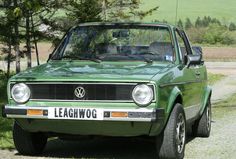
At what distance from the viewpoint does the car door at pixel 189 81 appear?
26.0ft

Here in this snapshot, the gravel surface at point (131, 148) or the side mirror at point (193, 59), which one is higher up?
the side mirror at point (193, 59)

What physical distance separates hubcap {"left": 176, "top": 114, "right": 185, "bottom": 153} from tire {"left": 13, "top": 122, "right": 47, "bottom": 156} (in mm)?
A: 1798

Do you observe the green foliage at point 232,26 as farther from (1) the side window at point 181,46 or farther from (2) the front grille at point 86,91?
(2) the front grille at point 86,91

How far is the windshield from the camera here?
7992 millimetres

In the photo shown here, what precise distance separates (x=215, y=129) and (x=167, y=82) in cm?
377

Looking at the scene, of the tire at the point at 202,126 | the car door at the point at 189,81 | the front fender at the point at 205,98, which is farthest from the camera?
the tire at the point at 202,126

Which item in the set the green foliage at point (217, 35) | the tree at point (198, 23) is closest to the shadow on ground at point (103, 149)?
the tree at point (198, 23)

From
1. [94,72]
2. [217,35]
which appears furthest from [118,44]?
[217,35]

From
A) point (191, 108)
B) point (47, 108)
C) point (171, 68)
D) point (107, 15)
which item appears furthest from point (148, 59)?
point (107, 15)

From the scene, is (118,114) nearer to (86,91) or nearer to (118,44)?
(86,91)

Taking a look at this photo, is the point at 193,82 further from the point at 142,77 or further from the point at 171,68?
the point at 142,77

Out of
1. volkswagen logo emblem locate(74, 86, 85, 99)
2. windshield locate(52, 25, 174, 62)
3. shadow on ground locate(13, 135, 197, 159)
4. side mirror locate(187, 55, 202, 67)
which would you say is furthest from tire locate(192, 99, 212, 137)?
volkswagen logo emblem locate(74, 86, 85, 99)

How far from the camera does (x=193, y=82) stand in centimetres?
843

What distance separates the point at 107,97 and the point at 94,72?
1.41 ft
